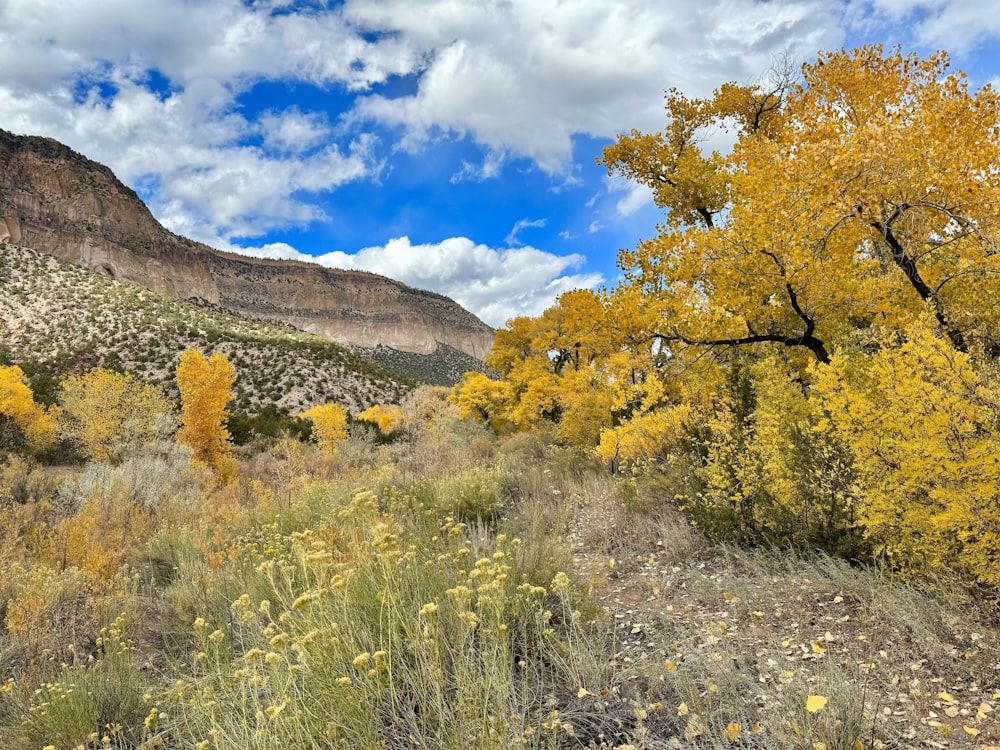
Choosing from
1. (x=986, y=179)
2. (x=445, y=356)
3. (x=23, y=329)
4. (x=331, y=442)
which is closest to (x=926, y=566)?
(x=986, y=179)

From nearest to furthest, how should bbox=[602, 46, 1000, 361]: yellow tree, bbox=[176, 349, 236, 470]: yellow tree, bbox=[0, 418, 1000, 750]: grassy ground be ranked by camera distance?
bbox=[0, 418, 1000, 750]: grassy ground, bbox=[602, 46, 1000, 361]: yellow tree, bbox=[176, 349, 236, 470]: yellow tree

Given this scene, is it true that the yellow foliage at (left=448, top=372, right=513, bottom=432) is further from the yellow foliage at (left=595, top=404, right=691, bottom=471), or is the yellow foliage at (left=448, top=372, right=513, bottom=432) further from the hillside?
the hillside

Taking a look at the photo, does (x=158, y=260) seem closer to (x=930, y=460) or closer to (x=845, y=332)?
(x=845, y=332)

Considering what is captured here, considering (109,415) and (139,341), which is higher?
(139,341)

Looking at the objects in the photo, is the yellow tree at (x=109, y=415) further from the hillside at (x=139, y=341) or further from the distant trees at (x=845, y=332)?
the distant trees at (x=845, y=332)

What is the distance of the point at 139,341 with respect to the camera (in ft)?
154

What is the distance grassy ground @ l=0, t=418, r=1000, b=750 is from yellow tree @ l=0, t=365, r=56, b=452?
20355 mm

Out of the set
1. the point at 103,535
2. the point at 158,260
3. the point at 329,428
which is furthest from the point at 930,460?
the point at 158,260

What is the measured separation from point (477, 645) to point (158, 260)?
317ft

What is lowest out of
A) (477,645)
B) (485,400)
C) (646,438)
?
(477,645)

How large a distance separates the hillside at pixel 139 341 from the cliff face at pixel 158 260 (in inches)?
641

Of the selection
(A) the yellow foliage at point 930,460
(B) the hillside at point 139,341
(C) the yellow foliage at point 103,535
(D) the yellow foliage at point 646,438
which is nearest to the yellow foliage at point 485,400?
(D) the yellow foliage at point 646,438

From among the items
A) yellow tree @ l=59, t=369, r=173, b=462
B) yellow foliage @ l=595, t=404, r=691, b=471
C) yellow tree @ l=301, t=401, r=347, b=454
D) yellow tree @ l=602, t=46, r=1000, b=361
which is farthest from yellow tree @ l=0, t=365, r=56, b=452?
yellow tree @ l=602, t=46, r=1000, b=361

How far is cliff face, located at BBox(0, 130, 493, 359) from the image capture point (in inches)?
2616
